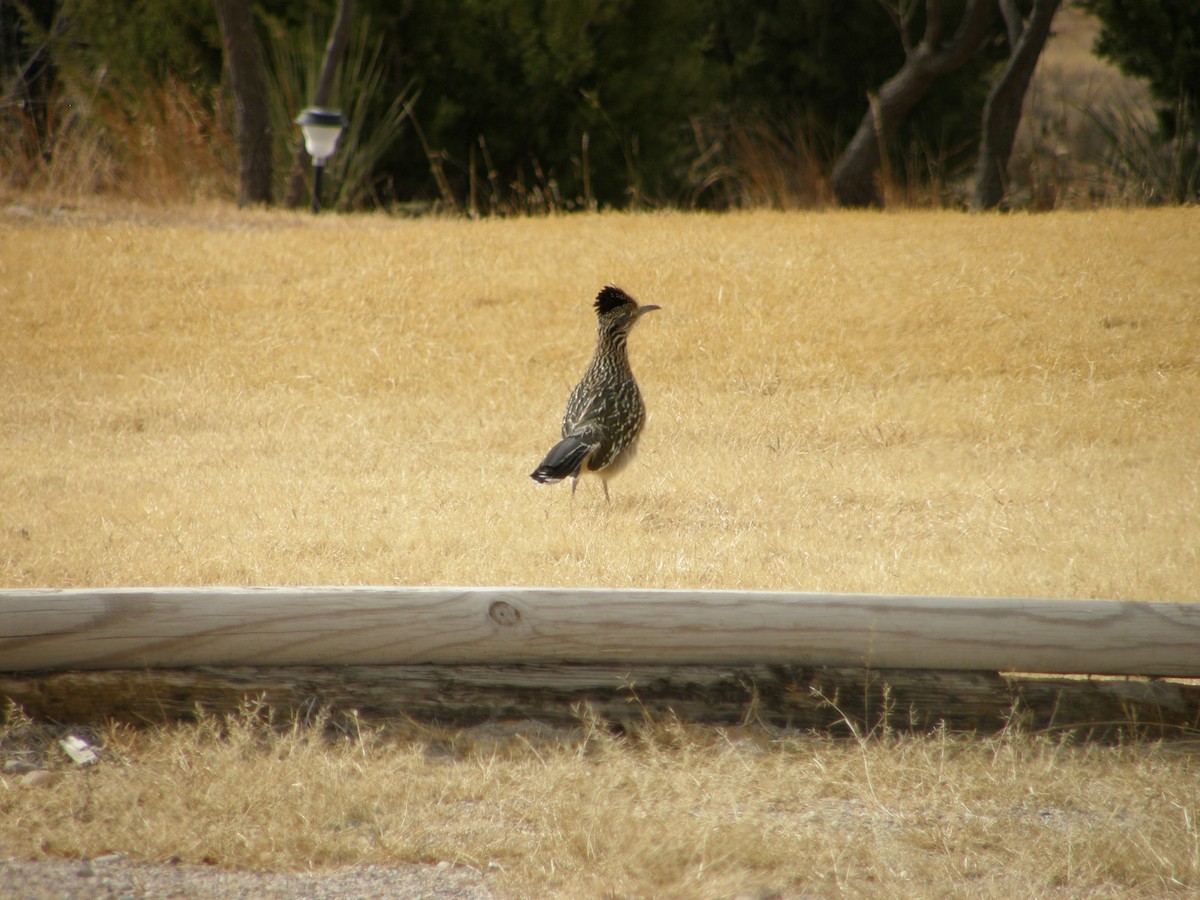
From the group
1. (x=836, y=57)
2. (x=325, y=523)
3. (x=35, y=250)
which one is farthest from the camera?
(x=836, y=57)

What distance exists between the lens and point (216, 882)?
2678 mm

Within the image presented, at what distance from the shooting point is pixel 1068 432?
6441mm

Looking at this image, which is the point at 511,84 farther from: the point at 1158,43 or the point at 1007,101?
the point at 1158,43

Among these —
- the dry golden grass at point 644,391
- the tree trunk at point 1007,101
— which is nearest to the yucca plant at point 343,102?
the dry golden grass at point 644,391

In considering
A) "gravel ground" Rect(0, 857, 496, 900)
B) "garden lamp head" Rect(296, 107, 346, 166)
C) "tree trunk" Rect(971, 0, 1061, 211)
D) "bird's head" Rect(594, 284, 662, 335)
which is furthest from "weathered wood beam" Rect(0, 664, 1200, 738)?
"tree trunk" Rect(971, 0, 1061, 211)

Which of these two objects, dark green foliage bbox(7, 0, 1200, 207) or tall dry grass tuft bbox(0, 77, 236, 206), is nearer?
tall dry grass tuft bbox(0, 77, 236, 206)

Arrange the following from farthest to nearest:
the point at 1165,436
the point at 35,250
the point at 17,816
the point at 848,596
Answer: the point at 35,250
the point at 1165,436
the point at 848,596
the point at 17,816

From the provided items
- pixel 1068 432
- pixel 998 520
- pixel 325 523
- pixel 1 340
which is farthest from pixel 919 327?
pixel 1 340

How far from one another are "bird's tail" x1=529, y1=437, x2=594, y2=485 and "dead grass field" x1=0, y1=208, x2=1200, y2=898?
A: 275 millimetres

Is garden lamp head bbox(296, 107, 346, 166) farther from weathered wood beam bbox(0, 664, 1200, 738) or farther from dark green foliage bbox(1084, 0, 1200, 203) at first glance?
weathered wood beam bbox(0, 664, 1200, 738)

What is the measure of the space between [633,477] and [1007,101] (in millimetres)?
8464

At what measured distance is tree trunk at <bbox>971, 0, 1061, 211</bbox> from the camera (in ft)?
39.8

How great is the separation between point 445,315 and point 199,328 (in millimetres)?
1724

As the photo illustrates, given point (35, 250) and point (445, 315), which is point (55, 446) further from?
point (35, 250)
